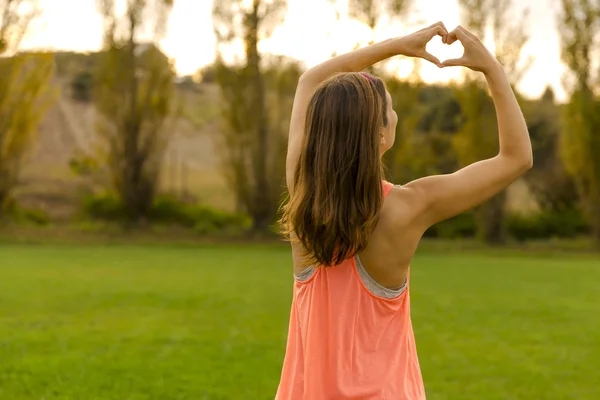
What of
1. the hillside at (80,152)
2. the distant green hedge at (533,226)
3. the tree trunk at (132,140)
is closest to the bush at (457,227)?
the distant green hedge at (533,226)

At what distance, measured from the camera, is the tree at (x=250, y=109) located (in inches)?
899

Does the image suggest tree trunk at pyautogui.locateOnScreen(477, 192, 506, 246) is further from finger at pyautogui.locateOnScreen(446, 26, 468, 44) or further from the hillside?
finger at pyautogui.locateOnScreen(446, 26, 468, 44)

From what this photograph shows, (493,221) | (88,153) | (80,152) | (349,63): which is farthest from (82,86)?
(349,63)

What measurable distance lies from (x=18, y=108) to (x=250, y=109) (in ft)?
21.3

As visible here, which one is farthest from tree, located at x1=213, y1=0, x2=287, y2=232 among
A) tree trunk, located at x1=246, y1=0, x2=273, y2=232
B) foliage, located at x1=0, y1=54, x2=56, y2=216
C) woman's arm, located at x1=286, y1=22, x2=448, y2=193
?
woman's arm, located at x1=286, y1=22, x2=448, y2=193

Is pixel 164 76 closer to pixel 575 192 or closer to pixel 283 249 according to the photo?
pixel 283 249

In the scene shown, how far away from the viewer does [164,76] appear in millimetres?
23422

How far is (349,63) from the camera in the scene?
7.64 feet

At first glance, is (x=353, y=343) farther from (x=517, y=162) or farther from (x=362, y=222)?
(x=517, y=162)

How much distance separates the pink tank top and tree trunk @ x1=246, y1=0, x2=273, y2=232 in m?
21.0

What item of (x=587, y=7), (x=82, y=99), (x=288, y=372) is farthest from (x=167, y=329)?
(x=82, y=99)

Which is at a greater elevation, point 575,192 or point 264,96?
point 264,96

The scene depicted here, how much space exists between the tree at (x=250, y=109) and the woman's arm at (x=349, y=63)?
20.6 meters

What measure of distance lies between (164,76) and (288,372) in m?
22.0
